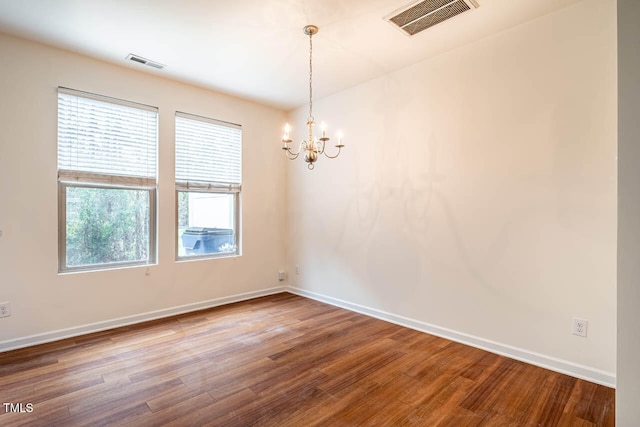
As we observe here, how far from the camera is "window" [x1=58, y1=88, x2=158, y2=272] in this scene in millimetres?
3307

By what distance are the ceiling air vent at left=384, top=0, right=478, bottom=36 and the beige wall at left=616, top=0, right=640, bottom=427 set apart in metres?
1.26

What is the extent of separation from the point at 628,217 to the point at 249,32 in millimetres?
3009

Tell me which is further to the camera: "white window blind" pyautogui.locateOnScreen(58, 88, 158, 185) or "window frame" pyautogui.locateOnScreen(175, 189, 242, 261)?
"window frame" pyautogui.locateOnScreen(175, 189, 242, 261)

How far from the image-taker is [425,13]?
265cm

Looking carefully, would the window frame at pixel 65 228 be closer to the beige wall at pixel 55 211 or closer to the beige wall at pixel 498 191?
the beige wall at pixel 55 211

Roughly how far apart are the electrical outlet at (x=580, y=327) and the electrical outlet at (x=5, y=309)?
4899mm

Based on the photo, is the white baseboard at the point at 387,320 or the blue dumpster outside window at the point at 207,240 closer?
the white baseboard at the point at 387,320

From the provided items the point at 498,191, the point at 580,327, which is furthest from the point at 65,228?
the point at 580,327

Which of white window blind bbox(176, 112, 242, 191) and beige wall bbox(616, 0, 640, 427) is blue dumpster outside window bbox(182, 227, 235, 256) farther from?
beige wall bbox(616, 0, 640, 427)

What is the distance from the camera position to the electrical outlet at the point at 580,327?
2.51m

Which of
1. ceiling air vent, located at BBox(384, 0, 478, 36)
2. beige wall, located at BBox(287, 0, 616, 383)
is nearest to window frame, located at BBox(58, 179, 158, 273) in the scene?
beige wall, located at BBox(287, 0, 616, 383)

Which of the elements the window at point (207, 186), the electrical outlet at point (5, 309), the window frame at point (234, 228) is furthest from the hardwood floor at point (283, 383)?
the window at point (207, 186)

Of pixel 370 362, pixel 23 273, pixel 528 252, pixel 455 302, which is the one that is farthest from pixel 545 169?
pixel 23 273

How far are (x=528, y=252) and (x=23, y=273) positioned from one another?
461 cm
